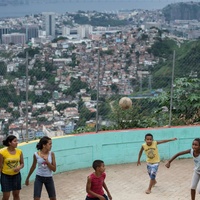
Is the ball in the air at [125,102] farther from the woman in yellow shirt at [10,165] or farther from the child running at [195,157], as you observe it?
the woman in yellow shirt at [10,165]

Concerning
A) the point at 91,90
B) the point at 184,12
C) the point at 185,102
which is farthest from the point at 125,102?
the point at 184,12

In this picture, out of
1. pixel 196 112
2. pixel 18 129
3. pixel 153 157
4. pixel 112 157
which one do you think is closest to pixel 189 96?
pixel 196 112

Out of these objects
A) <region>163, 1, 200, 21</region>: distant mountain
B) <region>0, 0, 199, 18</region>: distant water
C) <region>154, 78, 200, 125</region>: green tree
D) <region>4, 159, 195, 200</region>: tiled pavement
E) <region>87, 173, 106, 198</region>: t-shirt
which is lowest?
<region>4, 159, 195, 200</region>: tiled pavement

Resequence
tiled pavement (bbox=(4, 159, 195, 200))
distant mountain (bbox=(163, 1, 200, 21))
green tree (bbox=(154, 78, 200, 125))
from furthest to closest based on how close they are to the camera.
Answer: distant mountain (bbox=(163, 1, 200, 21)), green tree (bbox=(154, 78, 200, 125)), tiled pavement (bbox=(4, 159, 195, 200))

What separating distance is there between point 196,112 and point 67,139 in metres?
3.64

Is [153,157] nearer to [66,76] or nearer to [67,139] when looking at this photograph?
[67,139]

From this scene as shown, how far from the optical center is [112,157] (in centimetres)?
1109

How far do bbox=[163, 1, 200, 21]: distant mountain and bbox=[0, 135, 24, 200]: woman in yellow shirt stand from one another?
193 feet

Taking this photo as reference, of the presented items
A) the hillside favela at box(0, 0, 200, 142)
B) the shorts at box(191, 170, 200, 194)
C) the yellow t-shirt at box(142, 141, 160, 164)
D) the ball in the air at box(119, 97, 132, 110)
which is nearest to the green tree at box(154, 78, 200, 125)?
the hillside favela at box(0, 0, 200, 142)

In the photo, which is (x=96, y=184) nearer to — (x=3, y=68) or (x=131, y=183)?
(x=131, y=183)

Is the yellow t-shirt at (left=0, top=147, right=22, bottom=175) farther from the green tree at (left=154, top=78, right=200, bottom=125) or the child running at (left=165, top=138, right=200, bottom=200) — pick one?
the green tree at (left=154, top=78, right=200, bottom=125)

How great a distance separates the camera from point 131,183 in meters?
10.1

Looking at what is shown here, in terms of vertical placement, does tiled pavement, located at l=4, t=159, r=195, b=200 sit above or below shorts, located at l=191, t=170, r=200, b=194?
below

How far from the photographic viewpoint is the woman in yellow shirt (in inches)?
306
